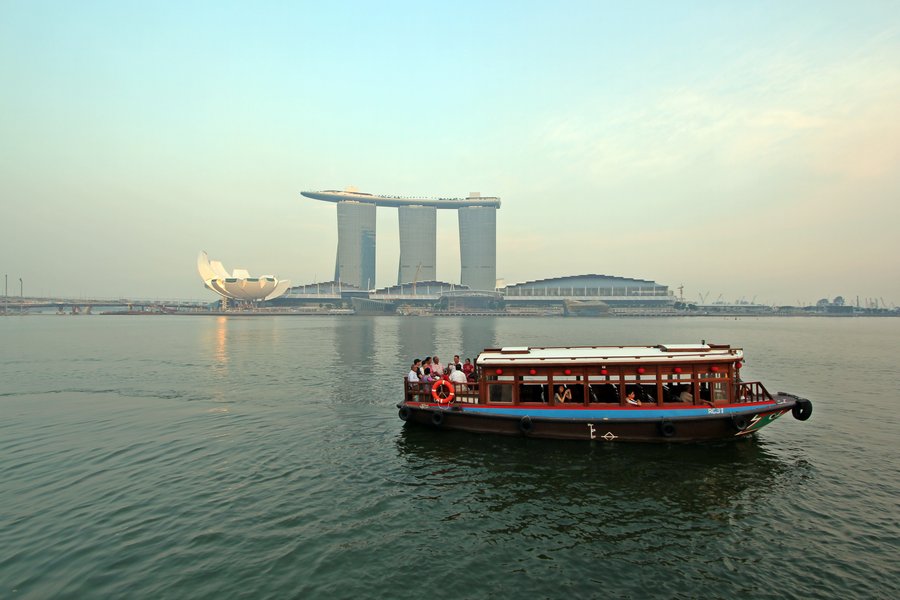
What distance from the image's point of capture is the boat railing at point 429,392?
60.0 feet

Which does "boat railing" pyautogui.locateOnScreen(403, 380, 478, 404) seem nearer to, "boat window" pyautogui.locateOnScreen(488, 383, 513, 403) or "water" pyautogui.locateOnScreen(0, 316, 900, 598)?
"boat window" pyautogui.locateOnScreen(488, 383, 513, 403)

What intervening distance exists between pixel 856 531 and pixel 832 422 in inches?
506

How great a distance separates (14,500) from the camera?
498 inches

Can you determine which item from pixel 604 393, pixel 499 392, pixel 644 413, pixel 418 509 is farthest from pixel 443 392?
Answer: pixel 644 413

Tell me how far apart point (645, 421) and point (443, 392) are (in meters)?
7.41

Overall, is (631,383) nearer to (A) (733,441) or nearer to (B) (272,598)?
(A) (733,441)

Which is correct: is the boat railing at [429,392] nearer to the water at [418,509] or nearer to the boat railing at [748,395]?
the water at [418,509]

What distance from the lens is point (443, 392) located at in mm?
18391

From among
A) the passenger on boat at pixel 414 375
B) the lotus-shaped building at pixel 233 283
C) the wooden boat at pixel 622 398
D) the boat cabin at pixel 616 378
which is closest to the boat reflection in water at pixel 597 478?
the wooden boat at pixel 622 398

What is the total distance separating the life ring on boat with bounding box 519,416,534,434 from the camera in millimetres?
16781

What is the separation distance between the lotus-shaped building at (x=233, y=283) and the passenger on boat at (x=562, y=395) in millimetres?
191750

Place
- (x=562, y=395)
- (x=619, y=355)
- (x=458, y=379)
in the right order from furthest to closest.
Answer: (x=458, y=379)
(x=562, y=395)
(x=619, y=355)

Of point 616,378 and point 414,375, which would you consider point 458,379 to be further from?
point 616,378

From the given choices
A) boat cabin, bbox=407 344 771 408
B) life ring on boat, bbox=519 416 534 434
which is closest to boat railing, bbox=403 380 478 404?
boat cabin, bbox=407 344 771 408
